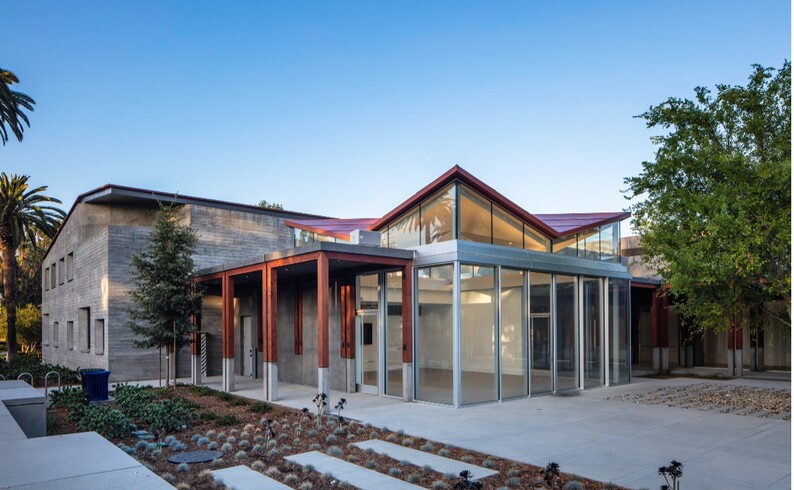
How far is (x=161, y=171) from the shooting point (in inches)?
936

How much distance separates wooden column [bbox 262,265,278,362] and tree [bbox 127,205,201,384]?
3.47 meters

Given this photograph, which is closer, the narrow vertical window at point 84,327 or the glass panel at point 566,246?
the glass panel at point 566,246

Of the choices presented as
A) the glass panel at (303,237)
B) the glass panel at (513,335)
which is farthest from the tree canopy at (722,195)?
the glass panel at (303,237)

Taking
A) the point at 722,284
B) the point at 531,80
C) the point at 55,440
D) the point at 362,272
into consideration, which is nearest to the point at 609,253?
the point at 722,284

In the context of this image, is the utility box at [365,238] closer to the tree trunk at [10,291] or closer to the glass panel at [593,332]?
the glass panel at [593,332]

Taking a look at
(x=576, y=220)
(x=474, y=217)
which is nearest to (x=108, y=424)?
(x=474, y=217)

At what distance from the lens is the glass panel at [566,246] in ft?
57.3

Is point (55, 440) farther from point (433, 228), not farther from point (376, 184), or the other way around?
point (376, 184)

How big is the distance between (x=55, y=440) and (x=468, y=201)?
35.1 ft

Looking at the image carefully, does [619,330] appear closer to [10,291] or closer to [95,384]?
[95,384]

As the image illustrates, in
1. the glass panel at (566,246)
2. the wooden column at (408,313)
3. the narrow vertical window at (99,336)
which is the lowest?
the narrow vertical window at (99,336)

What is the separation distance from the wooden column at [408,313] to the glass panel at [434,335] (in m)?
0.19

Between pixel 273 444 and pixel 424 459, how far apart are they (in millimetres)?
2492

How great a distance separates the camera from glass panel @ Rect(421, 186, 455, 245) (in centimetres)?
1501
